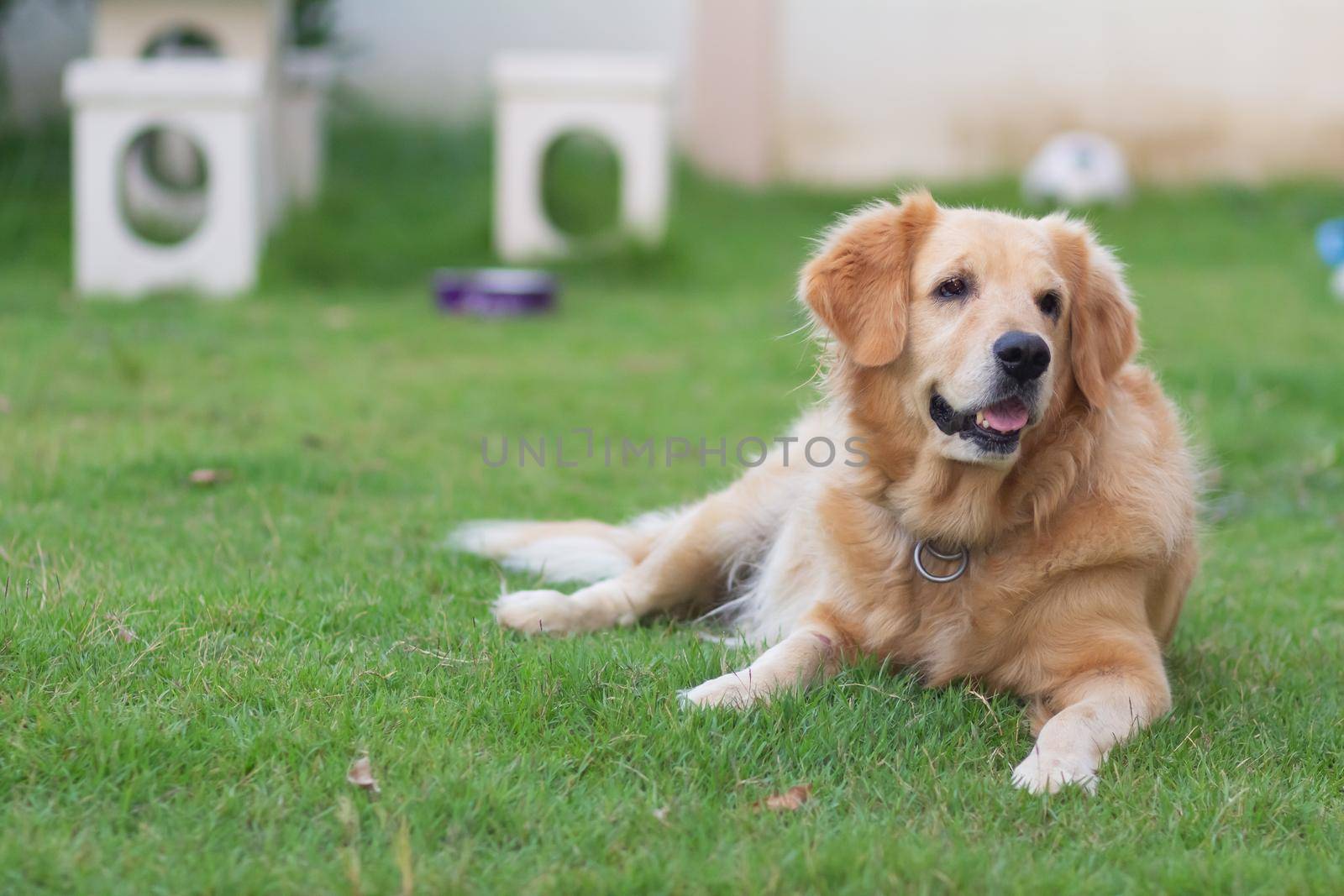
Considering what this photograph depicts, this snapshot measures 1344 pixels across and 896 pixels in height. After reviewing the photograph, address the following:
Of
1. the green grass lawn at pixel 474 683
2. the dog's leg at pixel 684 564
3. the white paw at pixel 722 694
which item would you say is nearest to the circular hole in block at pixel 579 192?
the green grass lawn at pixel 474 683

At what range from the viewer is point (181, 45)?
9984 millimetres

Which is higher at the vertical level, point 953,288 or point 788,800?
point 953,288

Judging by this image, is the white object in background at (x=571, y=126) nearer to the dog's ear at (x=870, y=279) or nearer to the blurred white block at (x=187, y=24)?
the blurred white block at (x=187, y=24)

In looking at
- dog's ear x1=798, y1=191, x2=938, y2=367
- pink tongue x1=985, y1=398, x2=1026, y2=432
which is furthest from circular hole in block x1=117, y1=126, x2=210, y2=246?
pink tongue x1=985, y1=398, x2=1026, y2=432

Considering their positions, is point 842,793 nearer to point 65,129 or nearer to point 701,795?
point 701,795

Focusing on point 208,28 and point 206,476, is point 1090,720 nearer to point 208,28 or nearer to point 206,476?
point 206,476

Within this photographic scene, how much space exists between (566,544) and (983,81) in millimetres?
9522

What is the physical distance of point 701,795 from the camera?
2520 millimetres

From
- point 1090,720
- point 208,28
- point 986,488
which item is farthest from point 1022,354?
point 208,28

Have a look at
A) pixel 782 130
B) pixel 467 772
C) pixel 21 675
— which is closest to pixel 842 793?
pixel 467 772

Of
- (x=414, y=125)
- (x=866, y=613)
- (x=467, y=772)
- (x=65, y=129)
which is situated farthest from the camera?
(x=414, y=125)

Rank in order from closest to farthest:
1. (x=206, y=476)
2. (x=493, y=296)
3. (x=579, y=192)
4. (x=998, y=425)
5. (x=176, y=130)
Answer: (x=998, y=425), (x=206, y=476), (x=493, y=296), (x=176, y=130), (x=579, y=192)

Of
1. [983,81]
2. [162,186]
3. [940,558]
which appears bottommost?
[940,558]

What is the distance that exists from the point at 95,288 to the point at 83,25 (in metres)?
3.34
